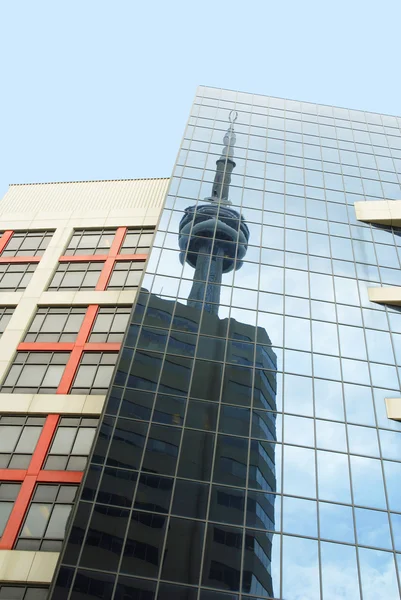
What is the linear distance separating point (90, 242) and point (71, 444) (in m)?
17.1

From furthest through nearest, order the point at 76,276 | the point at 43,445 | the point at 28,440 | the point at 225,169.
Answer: the point at 225,169
the point at 76,276
the point at 28,440
the point at 43,445

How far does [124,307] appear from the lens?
33312 mm

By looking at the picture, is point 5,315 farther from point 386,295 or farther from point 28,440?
point 386,295

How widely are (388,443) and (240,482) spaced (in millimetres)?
7759

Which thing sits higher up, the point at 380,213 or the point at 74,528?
the point at 380,213

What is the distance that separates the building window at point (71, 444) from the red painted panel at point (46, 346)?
16.1 feet

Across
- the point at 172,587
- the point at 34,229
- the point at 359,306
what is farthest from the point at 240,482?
the point at 34,229

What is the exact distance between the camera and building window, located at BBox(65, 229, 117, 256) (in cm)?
3816

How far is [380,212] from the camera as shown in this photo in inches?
1463

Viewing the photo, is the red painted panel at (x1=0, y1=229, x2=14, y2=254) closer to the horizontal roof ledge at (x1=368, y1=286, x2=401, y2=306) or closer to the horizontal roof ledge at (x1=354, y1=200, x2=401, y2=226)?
the horizontal roof ledge at (x1=354, y1=200, x2=401, y2=226)

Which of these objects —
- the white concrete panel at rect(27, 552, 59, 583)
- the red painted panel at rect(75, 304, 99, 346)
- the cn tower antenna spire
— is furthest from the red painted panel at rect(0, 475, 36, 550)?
the cn tower antenna spire

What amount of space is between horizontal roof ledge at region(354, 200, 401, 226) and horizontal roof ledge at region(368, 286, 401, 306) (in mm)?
6934

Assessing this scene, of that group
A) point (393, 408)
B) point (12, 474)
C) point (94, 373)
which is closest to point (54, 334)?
point (94, 373)

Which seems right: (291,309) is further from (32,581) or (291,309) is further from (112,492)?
(32,581)
